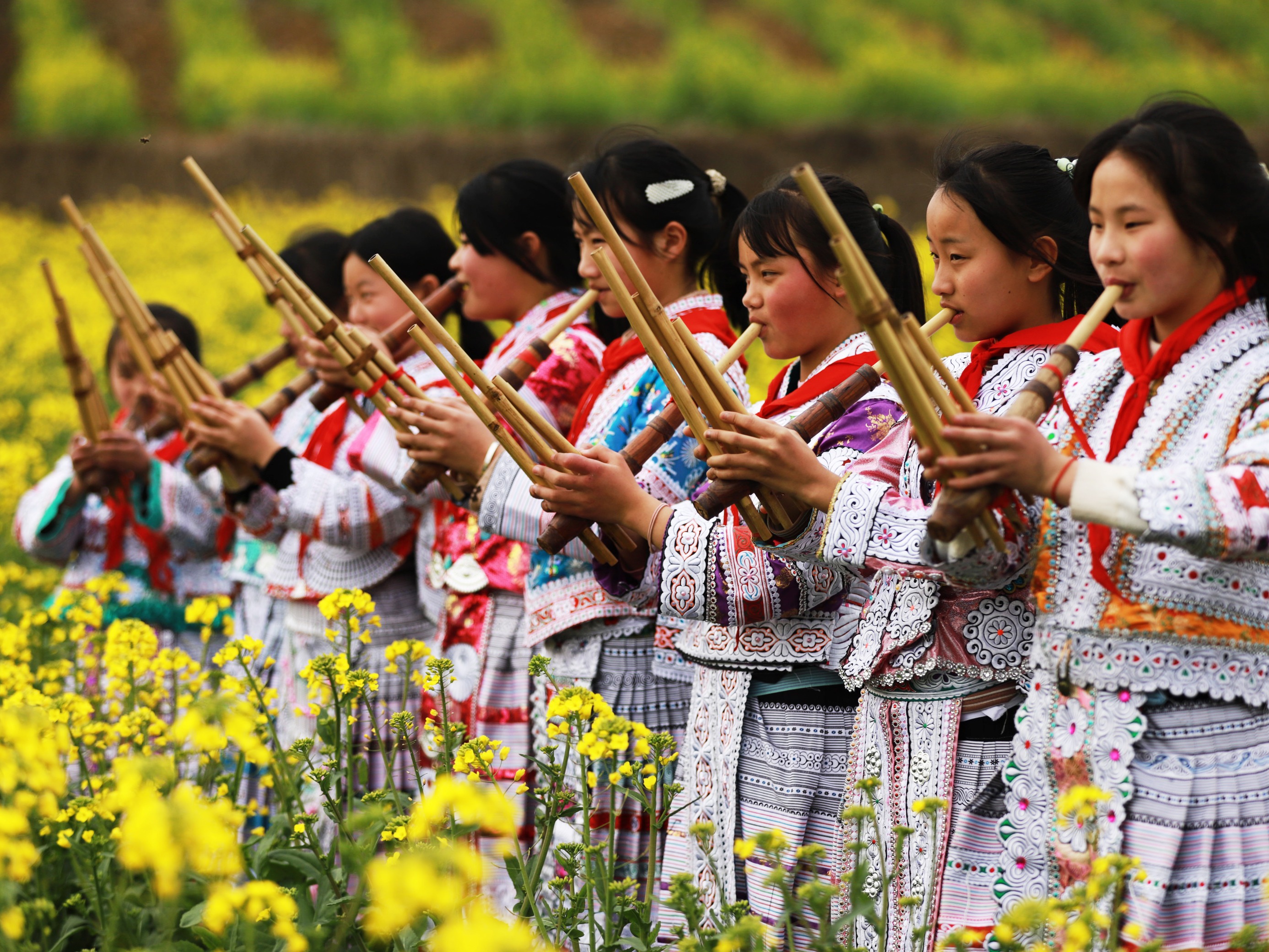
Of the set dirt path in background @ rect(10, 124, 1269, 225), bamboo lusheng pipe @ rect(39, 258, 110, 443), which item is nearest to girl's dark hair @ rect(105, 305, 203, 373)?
bamboo lusheng pipe @ rect(39, 258, 110, 443)

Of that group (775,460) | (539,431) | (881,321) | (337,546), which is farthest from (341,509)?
(881,321)

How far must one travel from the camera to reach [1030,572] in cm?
212

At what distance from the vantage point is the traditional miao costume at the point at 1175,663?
1.82m

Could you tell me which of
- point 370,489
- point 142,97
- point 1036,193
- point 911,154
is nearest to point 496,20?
point 142,97

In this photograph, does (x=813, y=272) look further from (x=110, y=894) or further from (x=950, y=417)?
(x=110, y=894)

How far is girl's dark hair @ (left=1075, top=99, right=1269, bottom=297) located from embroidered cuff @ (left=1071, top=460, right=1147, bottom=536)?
383 mm

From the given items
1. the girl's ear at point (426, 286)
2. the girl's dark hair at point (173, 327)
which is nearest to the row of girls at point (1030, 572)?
the girl's ear at point (426, 286)

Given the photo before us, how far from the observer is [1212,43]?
15.5 meters

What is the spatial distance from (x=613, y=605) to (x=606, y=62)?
15419mm

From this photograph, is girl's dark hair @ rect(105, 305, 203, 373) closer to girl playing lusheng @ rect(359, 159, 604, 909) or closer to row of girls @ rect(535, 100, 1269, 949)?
girl playing lusheng @ rect(359, 159, 604, 909)

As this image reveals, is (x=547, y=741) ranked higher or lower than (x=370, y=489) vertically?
lower

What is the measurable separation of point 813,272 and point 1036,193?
43 centimetres

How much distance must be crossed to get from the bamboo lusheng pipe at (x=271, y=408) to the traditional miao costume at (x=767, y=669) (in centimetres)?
159

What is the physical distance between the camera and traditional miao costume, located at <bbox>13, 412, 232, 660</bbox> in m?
4.25
